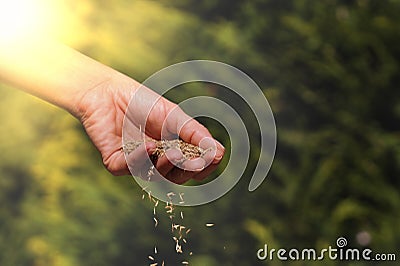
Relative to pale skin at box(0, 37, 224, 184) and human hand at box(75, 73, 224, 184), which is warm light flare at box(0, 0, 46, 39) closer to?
pale skin at box(0, 37, 224, 184)

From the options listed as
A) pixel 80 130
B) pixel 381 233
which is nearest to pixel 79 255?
pixel 80 130

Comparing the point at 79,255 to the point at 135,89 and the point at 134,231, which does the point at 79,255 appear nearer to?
the point at 134,231
